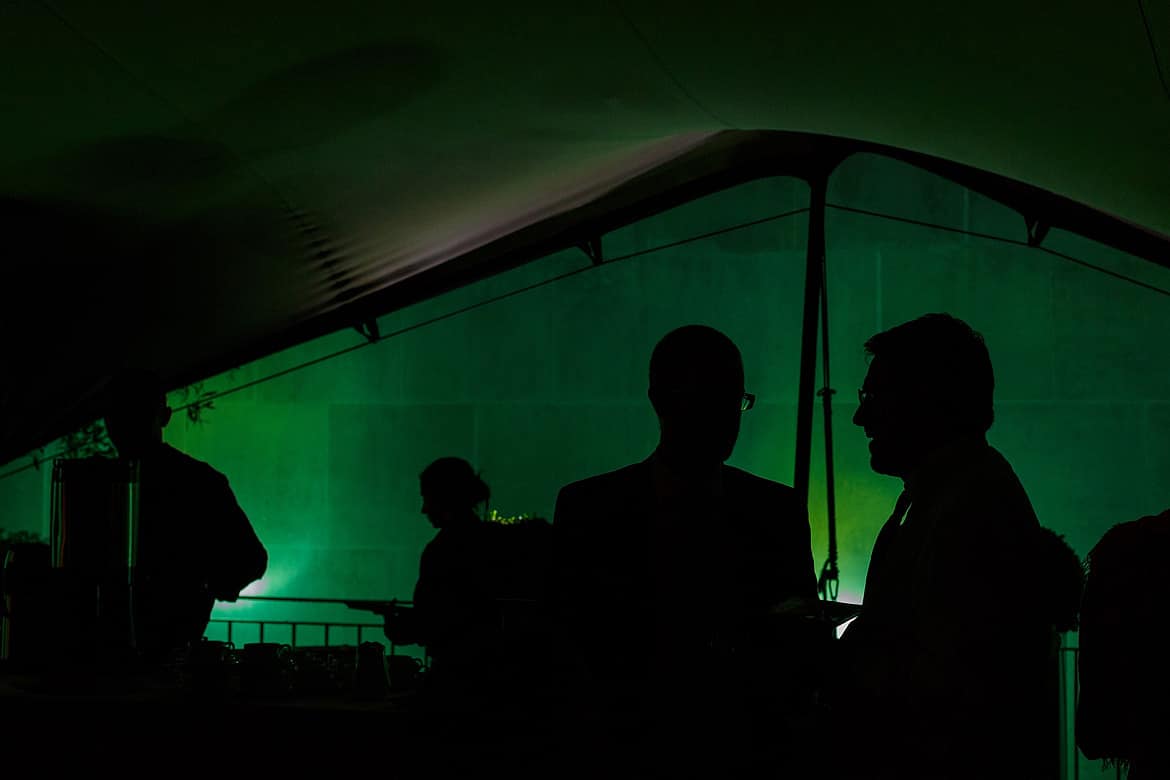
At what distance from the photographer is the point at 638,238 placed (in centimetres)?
833

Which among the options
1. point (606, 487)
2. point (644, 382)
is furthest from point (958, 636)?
point (644, 382)

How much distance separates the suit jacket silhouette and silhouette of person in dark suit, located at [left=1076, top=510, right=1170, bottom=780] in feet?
1.45

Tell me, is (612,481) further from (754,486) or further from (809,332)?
(809,332)

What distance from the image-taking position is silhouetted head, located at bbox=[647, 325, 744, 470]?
1.75 m

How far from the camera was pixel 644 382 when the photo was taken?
8250 millimetres

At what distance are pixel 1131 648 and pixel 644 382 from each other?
6787 mm

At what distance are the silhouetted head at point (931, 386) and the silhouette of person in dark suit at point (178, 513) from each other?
71.4 inches

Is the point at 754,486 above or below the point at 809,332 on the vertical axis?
below

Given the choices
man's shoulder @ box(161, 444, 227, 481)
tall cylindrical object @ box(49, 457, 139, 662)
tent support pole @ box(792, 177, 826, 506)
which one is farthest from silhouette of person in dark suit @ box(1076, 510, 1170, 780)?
tent support pole @ box(792, 177, 826, 506)

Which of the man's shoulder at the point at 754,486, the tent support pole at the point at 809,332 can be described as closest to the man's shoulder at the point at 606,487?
the man's shoulder at the point at 754,486

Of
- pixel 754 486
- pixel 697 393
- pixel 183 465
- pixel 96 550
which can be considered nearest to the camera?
pixel 697 393

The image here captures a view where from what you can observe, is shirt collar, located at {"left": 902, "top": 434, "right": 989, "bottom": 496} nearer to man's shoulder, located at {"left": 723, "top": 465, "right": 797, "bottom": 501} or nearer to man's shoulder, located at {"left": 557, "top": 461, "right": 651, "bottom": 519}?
man's shoulder, located at {"left": 723, "top": 465, "right": 797, "bottom": 501}

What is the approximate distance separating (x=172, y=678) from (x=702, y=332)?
1.32 m

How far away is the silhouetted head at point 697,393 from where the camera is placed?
5.73 ft
